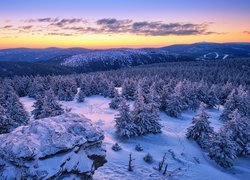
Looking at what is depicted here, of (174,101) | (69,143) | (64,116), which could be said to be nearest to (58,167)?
(69,143)

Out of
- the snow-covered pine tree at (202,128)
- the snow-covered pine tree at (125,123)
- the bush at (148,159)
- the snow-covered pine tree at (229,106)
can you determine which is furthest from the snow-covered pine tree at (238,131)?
the snow-covered pine tree at (229,106)

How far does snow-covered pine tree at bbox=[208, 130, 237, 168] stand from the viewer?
3023cm

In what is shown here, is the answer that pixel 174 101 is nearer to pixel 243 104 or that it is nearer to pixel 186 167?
pixel 243 104

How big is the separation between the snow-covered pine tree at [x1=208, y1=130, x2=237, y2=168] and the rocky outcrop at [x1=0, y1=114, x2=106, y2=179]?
19.4m

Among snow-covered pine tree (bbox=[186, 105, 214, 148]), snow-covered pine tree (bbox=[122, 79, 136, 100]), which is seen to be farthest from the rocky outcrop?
snow-covered pine tree (bbox=[122, 79, 136, 100])

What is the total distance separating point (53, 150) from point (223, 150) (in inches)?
969

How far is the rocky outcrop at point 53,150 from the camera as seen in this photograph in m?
13.2

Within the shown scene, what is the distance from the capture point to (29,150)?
13.4 metres

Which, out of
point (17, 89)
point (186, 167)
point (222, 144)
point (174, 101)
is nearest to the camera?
point (186, 167)

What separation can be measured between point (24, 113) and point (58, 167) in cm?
2423

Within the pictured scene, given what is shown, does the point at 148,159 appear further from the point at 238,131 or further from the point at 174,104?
the point at 174,104

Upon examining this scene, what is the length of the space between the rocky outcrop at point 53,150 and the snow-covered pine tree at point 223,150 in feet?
63.6

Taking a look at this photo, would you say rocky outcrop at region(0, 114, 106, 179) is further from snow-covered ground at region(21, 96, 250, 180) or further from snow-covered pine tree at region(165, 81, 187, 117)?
snow-covered pine tree at region(165, 81, 187, 117)

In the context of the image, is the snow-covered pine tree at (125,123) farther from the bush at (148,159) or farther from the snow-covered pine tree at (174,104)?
the snow-covered pine tree at (174,104)
